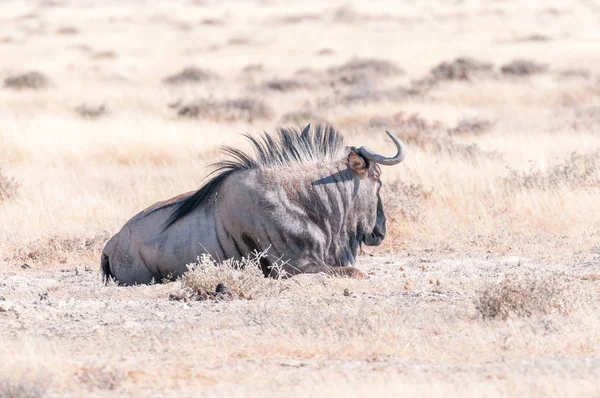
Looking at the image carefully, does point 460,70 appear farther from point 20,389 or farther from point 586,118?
point 20,389

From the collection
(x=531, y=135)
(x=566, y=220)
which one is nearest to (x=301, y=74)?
(x=531, y=135)

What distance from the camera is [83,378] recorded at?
5.34 metres

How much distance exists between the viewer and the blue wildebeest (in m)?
8.57

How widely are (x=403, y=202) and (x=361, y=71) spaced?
17847mm

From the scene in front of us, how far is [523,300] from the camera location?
6789 millimetres

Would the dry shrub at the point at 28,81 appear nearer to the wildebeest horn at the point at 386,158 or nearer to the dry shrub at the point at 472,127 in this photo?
the dry shrub at the point at 472,127

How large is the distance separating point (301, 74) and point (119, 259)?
21.1m

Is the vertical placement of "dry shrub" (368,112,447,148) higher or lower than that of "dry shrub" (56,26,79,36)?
higher

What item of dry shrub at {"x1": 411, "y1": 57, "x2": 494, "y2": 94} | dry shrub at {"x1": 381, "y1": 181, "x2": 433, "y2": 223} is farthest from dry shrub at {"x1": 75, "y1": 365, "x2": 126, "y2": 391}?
dry shrub at {"x1": 411, "y1": 57, "x2": 494, "y2": 94}

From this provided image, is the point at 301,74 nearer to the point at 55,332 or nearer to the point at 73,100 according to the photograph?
the point at 73,100

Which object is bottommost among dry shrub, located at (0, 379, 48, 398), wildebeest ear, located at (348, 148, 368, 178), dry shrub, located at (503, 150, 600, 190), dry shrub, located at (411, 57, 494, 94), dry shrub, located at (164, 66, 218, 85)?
dry shrub, located at (164, 66, 218, 85)

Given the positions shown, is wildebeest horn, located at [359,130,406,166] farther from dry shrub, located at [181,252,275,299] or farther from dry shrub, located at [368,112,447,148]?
dry shrub, located at [368,112,447,148]

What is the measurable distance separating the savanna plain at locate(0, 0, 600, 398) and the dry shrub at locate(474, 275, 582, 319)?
14 mm

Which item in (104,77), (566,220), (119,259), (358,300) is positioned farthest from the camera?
(104,77)
